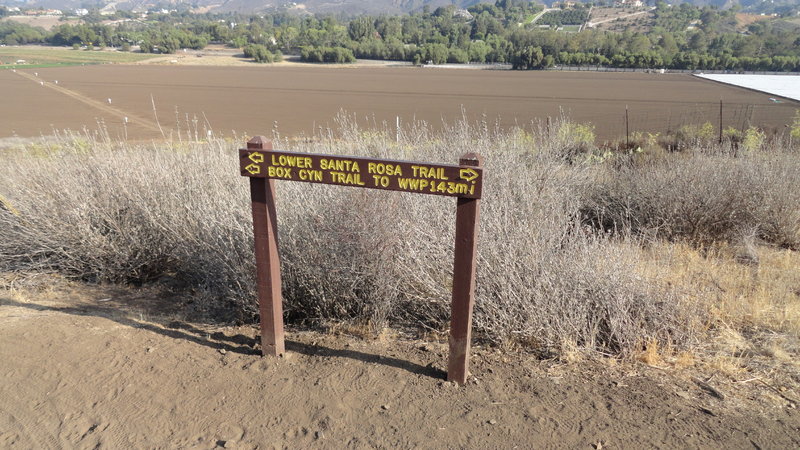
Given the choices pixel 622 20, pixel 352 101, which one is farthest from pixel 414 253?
pixel 622 20

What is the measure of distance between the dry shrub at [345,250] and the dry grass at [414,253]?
0.02m

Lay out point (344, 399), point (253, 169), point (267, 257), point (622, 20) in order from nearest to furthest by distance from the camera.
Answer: point (344, 399) < point (253, 169) < point (267, 257) < point (622, 20)

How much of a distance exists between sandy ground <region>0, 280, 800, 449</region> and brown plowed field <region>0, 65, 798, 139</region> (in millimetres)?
17763

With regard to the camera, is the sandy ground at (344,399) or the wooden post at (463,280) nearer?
the sandy ground at (344,399)

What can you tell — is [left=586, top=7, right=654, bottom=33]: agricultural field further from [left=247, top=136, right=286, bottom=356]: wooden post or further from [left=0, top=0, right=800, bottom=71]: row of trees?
[left=247, top=136, right=286, bottom=356]: wooden post

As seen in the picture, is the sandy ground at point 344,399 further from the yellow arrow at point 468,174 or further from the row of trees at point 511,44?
the row of trees at point 511,44

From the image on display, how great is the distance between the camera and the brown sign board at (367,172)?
3332 mm

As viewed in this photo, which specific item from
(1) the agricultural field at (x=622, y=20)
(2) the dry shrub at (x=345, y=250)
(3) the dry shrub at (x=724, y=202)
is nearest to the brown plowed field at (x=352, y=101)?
(2) the dry shrub at (x=345, y=250)

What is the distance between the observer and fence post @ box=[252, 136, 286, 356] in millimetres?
3873

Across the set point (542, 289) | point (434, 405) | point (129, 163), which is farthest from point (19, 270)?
point (542, 289)

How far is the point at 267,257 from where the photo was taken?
3.98 metres

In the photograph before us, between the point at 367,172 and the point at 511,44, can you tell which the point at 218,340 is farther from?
the point at 511,44

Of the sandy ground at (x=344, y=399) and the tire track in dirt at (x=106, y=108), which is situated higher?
the sandy ground at (x=344, y=399)

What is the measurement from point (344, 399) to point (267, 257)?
1.12 metres
